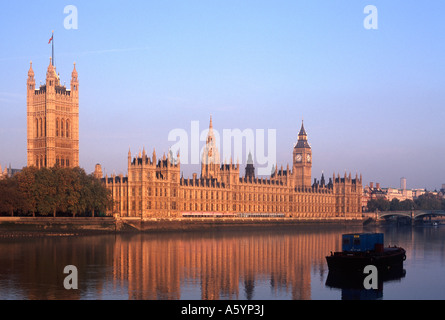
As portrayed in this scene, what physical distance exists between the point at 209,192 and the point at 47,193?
56.3 metres

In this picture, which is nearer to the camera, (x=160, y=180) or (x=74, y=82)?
(x=160, y=180)

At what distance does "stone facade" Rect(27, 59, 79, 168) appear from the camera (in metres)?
147

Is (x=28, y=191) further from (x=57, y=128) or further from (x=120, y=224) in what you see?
(x=57, y=128)

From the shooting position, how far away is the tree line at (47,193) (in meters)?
100

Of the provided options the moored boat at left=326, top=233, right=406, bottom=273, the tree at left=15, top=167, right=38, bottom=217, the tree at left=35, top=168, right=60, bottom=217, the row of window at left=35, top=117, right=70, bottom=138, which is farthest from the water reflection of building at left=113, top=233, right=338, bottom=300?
the row of window at left=35, top=117, right=70, bottom=138

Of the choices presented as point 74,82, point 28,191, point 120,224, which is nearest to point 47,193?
point 28,191

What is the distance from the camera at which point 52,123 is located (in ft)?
484

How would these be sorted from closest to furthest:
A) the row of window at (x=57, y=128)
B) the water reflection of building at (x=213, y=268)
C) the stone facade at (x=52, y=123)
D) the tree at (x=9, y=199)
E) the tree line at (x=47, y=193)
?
the water reflection of building at (x=213, y=268), the tree at (x=9, y=199), the tree line at (x=47, y=193), the stone facade at (x=52, y=123), the row of window at (x=57, y=128)

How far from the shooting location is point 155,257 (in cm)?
6925

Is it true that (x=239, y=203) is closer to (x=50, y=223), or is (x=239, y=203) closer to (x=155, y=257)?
(x=50, y=223)

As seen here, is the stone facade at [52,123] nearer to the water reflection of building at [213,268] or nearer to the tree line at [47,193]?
the tree line at [47,193]

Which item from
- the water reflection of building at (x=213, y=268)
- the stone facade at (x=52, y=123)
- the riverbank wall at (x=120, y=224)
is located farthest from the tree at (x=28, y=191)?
the stone facade at (x=52, y=123)

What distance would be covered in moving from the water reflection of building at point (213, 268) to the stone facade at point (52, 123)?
210 ft
